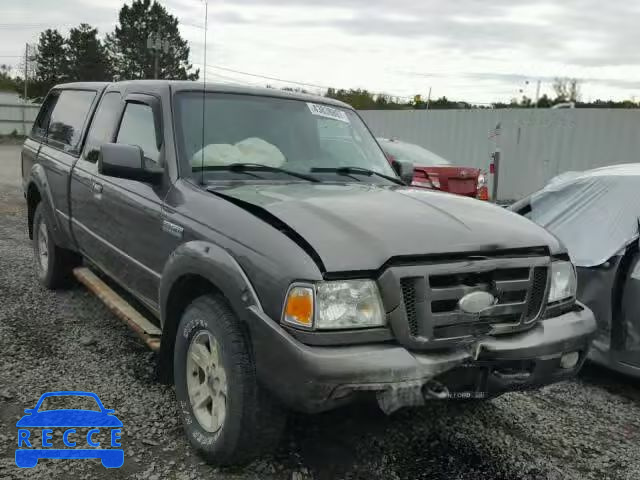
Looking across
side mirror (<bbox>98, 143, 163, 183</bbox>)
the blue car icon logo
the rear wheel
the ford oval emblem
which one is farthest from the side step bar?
the ford oval emblem

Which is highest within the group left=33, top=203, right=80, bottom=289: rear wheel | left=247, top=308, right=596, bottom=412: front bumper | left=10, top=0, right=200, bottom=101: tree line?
left=10, top=0, right=200, bottom=101: tree line

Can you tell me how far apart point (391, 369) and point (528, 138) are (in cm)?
1279

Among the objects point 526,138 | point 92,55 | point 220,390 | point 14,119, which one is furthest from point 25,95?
point 220,390

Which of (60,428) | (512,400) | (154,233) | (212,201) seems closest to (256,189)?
(212,201)

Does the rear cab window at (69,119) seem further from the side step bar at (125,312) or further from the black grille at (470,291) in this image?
the black grille at (470,291)

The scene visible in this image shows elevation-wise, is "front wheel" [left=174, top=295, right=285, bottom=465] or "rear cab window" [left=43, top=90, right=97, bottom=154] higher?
"rear cab window" [left=43, top=90, right=97, bottom=154]

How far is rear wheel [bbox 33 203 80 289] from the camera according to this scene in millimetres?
5465

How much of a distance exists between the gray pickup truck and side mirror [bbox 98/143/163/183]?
11 mm

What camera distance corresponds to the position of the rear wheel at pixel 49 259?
17.9 ft

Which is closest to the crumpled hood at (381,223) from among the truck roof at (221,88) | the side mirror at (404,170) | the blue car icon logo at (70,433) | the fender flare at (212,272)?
the fender flare at (212,272)

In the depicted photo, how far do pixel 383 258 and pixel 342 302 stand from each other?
24 cm

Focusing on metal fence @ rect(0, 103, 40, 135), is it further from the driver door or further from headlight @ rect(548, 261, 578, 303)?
headlight @ rect(548, 261, 578, 303)

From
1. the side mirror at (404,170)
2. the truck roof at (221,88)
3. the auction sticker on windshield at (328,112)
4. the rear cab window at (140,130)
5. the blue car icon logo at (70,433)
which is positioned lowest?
the blue car icon logo at (70,433)

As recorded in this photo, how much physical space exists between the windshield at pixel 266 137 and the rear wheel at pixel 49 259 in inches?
98.3
